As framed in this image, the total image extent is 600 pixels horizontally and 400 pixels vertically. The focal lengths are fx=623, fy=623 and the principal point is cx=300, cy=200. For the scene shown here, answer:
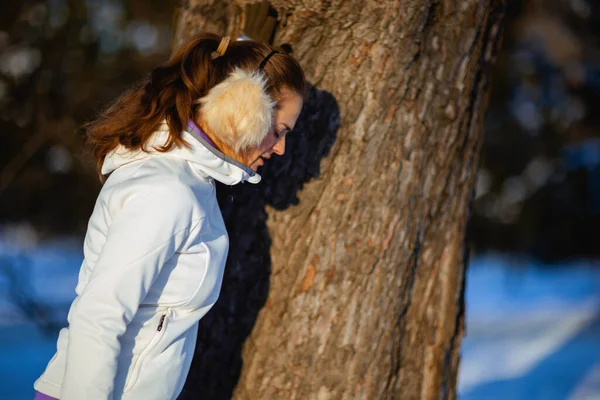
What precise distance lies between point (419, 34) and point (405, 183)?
46cm

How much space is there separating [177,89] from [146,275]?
49 cm

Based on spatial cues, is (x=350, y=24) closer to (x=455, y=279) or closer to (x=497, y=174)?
(x=455, y=279)

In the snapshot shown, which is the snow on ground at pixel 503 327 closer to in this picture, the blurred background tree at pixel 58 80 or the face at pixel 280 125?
the blurred background tree at pixel 58 80

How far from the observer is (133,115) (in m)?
1.59

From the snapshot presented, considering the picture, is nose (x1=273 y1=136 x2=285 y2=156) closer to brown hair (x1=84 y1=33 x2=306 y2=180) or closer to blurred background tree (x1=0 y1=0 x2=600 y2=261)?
brown hair (x1=84 y1=33 x2=306 y2=180)

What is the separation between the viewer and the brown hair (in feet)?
5.08

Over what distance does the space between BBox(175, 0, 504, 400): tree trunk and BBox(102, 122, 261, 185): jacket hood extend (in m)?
0.37

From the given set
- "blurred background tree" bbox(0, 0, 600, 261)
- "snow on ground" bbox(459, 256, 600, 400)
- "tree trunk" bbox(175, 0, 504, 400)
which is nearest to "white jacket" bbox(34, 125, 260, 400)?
"tree trunk" bbox(175, 0, 504, 400)

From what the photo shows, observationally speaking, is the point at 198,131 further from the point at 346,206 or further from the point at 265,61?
the point at 346,206

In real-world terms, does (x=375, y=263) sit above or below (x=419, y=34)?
below

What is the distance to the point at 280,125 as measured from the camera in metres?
1.67

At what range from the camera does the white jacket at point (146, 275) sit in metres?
1.37

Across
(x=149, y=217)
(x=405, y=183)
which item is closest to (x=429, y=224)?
(x=405, y=183)

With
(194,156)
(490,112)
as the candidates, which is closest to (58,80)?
(194,156)
